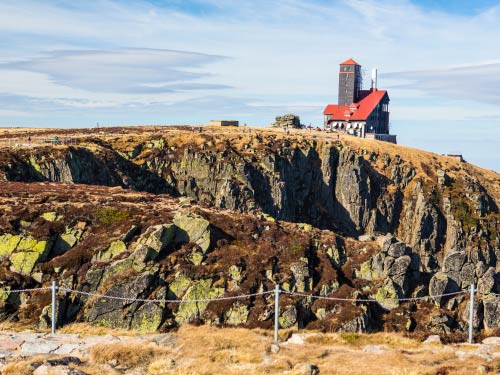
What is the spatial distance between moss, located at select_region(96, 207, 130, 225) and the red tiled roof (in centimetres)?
12465

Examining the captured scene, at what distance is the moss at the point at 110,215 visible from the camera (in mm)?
42188

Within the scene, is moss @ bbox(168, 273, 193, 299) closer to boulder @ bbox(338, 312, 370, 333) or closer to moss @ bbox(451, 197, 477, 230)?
boulder @ bbox(338, 312, 370, 333)

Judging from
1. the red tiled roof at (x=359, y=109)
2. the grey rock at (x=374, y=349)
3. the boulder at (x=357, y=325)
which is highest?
the red tiled roof at (x=359, y=109)

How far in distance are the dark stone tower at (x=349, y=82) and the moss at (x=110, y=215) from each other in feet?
439

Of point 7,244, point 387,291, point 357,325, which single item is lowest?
point 357,325

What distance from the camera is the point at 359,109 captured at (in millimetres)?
163375

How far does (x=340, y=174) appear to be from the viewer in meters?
118

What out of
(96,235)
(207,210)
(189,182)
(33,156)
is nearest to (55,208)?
(96,235)

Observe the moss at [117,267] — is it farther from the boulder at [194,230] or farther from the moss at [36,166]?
the moss at [36,166]

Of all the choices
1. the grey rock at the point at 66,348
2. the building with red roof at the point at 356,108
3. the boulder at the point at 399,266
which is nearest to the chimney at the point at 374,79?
the building with red roof at the point at 356,108

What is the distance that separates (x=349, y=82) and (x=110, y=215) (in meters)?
136

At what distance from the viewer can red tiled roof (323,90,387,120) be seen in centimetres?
16062

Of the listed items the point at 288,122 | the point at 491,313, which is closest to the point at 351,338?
the point at 491,313

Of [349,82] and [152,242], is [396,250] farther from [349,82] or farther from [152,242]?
[349,82]
